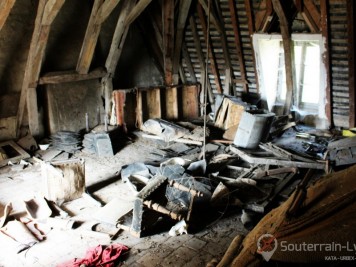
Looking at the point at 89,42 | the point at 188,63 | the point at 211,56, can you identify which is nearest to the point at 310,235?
the point at 89,42

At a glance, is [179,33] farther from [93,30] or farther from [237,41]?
[93,30]

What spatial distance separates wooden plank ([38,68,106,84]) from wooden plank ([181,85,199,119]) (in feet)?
6.36

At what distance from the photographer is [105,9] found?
6.43 m

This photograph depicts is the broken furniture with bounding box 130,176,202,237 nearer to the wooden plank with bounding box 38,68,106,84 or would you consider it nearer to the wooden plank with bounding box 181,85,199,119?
the wooden plank with bounding box 38,68,106,84

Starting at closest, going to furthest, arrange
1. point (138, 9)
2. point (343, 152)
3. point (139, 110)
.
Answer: point (343, 152) → point (138, 9) → point (139, 110)

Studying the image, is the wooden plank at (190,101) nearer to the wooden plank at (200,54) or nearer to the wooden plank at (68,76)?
the wooden plank at (200,54)

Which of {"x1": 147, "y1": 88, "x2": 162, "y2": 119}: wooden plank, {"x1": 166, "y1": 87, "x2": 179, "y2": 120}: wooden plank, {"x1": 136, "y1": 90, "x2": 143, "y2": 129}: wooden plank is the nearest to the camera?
{"x1": 136, "y1": 90, "x2": 143, "y2": 129}: wooden plank

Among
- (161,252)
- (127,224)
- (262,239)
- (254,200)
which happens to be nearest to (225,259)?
(262,239)

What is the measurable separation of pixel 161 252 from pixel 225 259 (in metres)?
1.63

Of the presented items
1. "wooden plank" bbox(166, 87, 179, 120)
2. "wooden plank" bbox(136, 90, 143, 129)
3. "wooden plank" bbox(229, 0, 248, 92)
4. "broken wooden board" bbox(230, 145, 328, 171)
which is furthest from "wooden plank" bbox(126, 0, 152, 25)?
"broken wooden board" bbox(230, 145, 328, 171)

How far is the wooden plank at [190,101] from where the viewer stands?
28.4ft

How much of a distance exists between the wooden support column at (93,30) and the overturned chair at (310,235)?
5016mm

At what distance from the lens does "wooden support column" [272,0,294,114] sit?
268 inches

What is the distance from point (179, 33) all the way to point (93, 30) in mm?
2024
